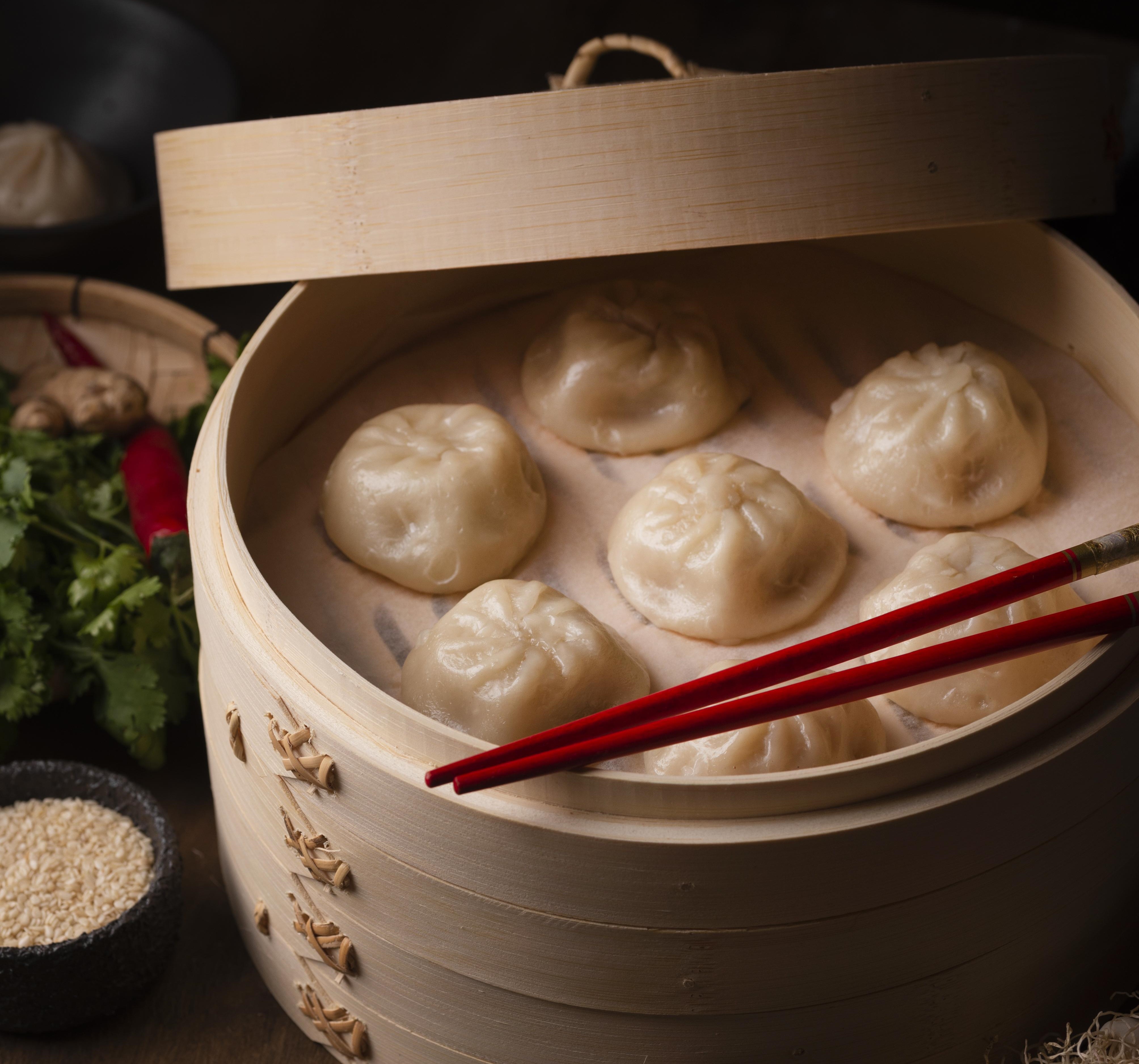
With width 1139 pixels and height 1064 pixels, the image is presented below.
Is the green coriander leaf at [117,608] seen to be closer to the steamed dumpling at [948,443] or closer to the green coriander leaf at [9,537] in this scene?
the green coriander leaf at [9,537]

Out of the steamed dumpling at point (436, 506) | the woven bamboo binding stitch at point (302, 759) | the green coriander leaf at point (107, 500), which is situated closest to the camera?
the woven bamboo binding stitch at point (302, 759)

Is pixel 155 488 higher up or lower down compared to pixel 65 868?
higher up

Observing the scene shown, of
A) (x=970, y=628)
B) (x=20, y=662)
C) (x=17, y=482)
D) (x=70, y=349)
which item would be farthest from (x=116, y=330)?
(x=970, y=628)

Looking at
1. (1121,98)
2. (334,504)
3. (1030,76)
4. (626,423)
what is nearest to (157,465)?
(334,504)

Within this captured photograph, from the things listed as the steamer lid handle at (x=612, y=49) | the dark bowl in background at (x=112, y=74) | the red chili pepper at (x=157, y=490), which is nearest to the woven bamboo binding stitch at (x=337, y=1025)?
the red chili pepper at (x=157, y=490)

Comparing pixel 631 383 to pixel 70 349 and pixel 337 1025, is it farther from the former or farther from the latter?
pixel 70 349

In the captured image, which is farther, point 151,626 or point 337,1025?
point 151,626

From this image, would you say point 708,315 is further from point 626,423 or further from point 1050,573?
point 1050,573
